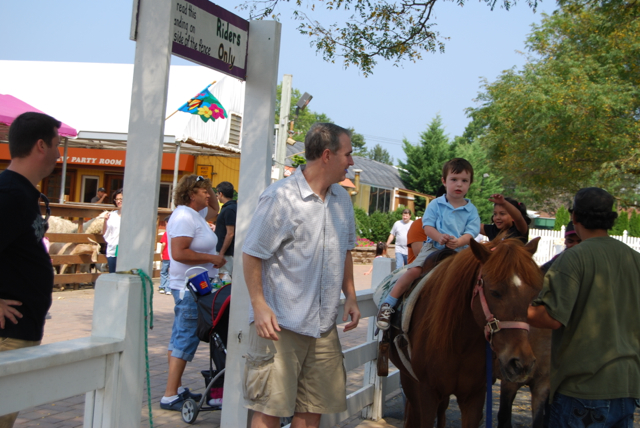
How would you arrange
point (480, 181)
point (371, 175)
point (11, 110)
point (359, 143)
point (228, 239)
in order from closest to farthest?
point (228, 239), point (11, 110), point (371, 175), point (480, 181), point (359, 143)

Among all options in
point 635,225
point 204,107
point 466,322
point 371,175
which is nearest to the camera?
point 466,322

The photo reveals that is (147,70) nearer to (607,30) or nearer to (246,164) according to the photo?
(246,164)

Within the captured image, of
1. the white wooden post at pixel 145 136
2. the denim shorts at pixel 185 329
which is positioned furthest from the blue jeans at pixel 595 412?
the denim shorts at pixel 185 329

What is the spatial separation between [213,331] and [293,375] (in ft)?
5.80

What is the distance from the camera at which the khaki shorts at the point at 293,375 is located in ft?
9.28

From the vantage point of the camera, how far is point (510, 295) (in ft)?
10.3

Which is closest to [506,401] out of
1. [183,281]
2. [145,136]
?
[183,281]

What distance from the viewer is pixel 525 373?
116 inches

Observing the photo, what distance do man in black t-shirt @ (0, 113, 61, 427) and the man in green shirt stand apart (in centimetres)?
240

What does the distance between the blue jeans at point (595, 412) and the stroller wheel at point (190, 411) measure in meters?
2.85

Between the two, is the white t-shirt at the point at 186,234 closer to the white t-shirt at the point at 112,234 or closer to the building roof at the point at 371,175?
the white t-shirt at the point at 112,234

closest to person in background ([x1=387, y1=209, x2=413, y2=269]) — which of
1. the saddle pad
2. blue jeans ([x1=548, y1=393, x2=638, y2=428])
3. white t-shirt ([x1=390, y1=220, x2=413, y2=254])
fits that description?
white t-shirt ([x1=390, y1=220, x2=413, y2=254])

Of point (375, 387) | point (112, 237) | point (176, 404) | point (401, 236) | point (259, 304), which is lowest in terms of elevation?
point (176, 404)

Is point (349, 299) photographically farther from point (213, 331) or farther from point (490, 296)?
point (213, 331)
